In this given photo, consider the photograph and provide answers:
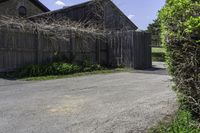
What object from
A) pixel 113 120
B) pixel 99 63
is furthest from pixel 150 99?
pixel 99 63

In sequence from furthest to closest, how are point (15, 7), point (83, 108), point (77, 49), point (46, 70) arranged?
1. point (15, 7)
2. point (77, 49)
3. point (46, 70)
4. point (83, 108)

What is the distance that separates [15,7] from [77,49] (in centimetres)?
1481

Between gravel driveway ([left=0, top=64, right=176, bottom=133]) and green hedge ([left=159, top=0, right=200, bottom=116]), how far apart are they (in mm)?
967

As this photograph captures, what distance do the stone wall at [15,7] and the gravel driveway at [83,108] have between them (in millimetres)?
20819

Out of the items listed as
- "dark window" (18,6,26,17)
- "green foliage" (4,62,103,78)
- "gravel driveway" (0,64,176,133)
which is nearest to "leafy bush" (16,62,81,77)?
"green foliage" (4,62,103,78)

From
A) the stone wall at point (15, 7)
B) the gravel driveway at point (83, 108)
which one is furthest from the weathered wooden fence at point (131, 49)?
the stone wall at point (15, 7)

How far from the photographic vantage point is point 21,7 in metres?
32.5

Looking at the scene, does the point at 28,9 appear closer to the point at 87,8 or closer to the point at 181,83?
the point at 87,8

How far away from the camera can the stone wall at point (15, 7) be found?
30.9 meters

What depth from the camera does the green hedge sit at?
223 inches

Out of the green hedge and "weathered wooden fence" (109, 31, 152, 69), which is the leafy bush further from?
the green hedge

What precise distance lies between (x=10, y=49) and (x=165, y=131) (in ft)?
39.3

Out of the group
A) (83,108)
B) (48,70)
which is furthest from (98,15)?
(83,108)

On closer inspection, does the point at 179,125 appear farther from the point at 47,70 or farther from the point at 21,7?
the point at 21,7
